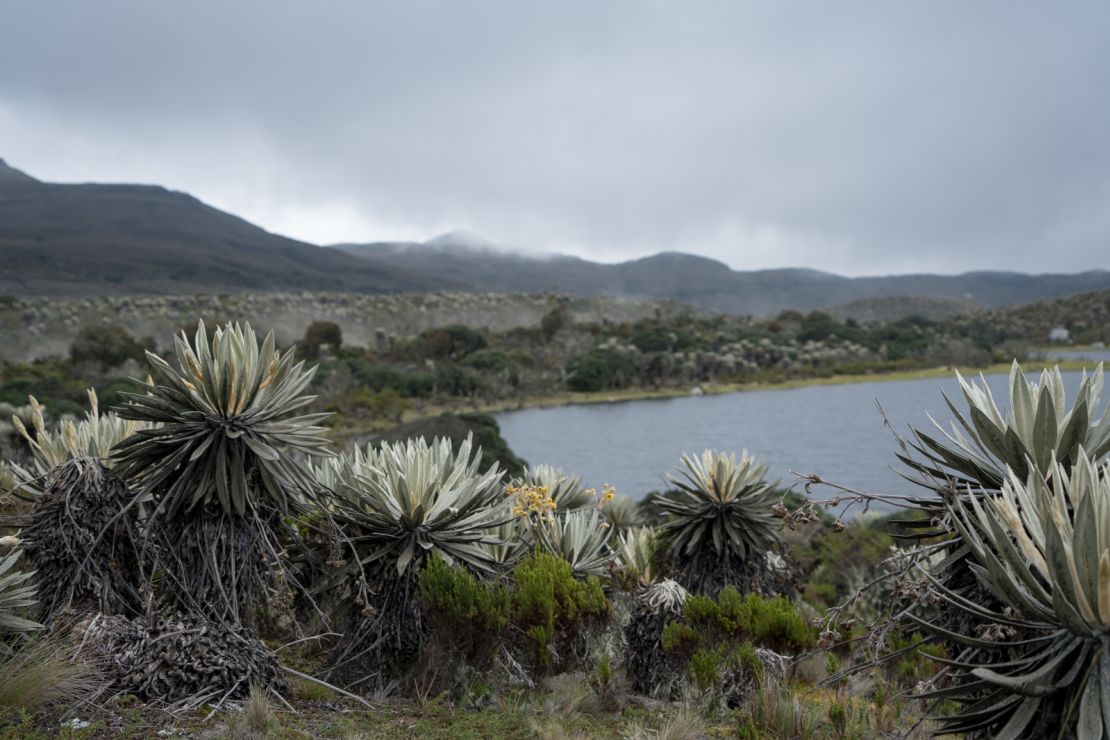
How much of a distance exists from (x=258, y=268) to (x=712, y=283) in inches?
4052

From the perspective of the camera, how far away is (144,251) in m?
80.8

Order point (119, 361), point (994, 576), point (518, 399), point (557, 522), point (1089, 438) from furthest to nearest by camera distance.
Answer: point (518, 399) < point (119, 361) < point (557, 522) < point (1089, 438) < point (994, 576)

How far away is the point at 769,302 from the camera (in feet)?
504

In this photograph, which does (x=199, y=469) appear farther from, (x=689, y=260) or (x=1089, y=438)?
(x=689, y=260)

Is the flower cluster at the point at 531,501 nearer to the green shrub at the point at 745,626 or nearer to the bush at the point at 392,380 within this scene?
the green shrub at the point at 745,626

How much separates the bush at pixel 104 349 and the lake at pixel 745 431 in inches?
635

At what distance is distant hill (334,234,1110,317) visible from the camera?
14712cm

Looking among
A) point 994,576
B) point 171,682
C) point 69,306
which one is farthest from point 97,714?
point 69,306

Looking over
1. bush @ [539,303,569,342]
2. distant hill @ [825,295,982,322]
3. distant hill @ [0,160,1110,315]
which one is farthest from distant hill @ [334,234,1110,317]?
bush @ [539,303,569,342]

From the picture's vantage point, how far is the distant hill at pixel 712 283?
483 ft

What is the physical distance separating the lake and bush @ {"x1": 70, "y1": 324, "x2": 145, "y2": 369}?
635 inches

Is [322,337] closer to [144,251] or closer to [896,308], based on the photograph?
[144,251]

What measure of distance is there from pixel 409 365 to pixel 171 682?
39.9 meters

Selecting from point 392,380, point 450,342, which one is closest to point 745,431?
point 392,380
